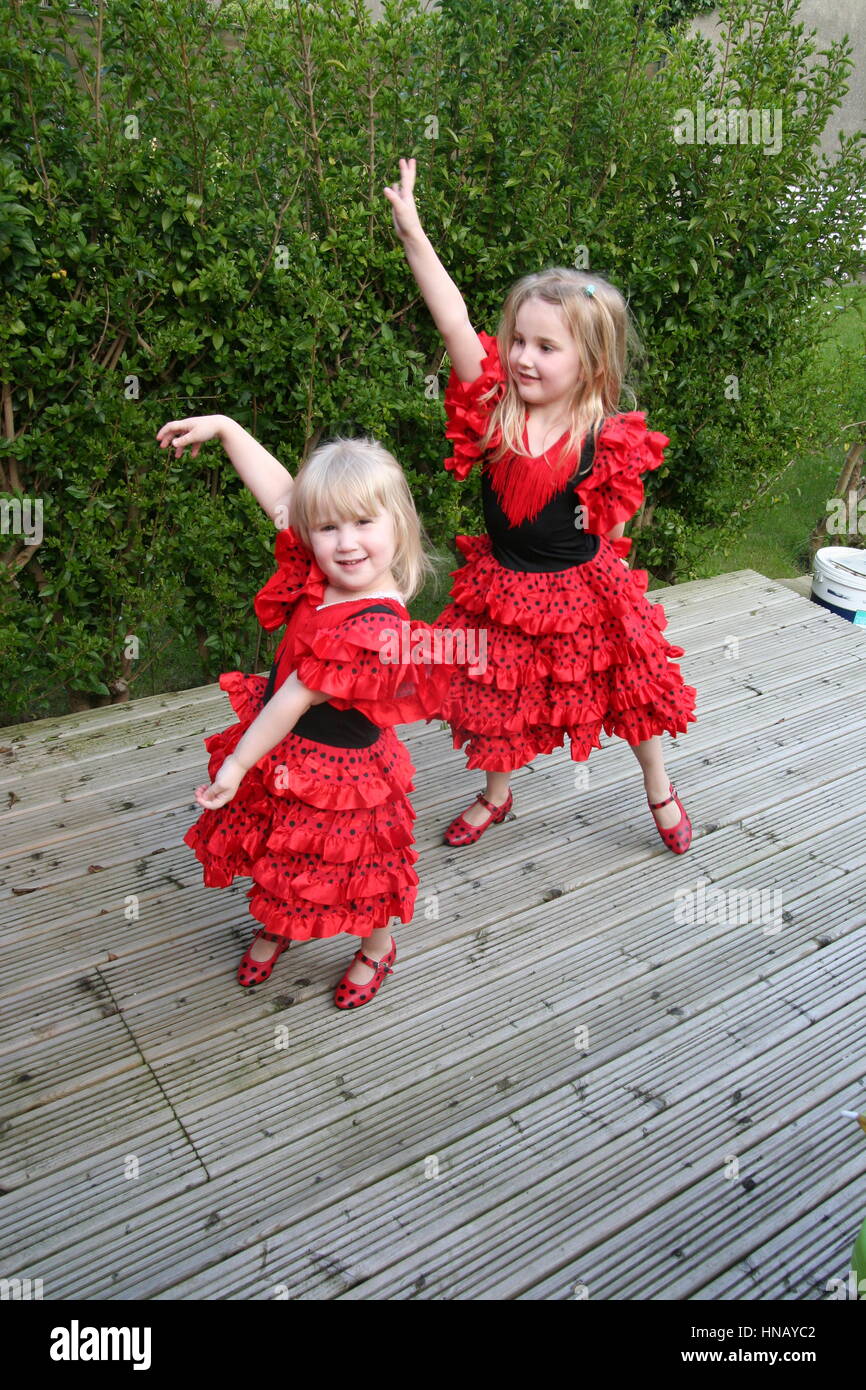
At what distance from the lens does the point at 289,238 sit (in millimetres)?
2920

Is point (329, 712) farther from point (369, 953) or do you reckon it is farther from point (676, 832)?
point (676, 832)

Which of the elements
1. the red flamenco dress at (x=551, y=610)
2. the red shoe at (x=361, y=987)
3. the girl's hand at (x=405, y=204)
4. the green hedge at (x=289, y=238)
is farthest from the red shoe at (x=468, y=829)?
the girl's hand at (x=405, y=204)

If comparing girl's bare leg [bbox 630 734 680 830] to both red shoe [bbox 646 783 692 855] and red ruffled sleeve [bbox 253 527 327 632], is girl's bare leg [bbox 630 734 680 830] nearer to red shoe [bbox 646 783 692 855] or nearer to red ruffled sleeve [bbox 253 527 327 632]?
red shoe [bbox 646 783 692 855]

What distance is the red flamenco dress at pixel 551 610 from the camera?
92.7 inches

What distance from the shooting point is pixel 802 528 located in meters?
6.10

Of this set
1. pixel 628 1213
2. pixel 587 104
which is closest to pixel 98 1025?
pixel 628 1213

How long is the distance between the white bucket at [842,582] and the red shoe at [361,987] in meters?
3.11

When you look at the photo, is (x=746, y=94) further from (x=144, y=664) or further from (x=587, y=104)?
(x=144, y=664)

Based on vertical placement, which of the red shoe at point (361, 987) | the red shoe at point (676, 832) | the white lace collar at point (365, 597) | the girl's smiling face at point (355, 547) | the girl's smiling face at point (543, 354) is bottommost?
the red shoe at point (361, 987)

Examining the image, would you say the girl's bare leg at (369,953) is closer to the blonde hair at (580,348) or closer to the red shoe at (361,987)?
the red shoe at (361,987)

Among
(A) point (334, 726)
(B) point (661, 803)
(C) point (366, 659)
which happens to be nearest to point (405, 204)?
(C) point (366, 659)

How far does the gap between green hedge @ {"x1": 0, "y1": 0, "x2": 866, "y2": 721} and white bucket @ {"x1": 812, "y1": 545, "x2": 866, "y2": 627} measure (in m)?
1.07

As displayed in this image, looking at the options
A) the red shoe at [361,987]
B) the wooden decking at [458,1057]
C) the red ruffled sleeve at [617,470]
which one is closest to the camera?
the wooden decking at [458,1057]

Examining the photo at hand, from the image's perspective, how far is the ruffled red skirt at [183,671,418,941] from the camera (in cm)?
197
